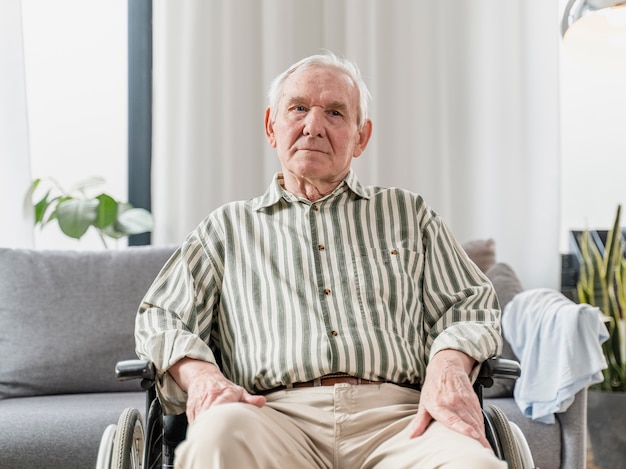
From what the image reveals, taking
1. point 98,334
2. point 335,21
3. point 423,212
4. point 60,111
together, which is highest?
point 335,21

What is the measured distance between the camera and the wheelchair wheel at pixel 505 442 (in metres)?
1.59

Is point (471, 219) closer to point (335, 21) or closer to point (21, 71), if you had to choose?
point (335, 21)

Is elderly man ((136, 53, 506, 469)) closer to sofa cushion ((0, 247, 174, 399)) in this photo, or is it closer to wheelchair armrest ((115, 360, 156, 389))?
wheelchair armrest ((115, 360, 156, 389))

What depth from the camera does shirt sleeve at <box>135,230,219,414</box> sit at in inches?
67.2

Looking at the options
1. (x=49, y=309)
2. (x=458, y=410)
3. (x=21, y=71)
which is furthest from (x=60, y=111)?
(x=458, y=410)

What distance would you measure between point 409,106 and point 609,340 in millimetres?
1190

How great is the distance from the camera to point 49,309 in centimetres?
283

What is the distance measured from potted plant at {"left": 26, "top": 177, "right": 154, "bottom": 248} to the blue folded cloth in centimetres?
151

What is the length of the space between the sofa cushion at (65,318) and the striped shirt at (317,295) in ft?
3.31

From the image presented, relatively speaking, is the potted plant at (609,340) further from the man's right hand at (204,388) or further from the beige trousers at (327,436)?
the man's right hand at (204,388)

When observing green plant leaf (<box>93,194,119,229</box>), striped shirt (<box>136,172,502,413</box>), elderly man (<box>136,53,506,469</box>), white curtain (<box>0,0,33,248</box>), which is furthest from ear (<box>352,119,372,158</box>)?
white curtain (<box>0,0,33,248</box>)

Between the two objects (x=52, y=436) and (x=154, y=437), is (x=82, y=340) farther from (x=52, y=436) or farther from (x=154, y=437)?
(x=154, y=437)

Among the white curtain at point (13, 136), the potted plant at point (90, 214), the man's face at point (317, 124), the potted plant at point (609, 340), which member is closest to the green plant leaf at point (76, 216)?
the potted plant at point (90, 214)

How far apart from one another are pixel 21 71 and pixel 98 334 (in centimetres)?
111
